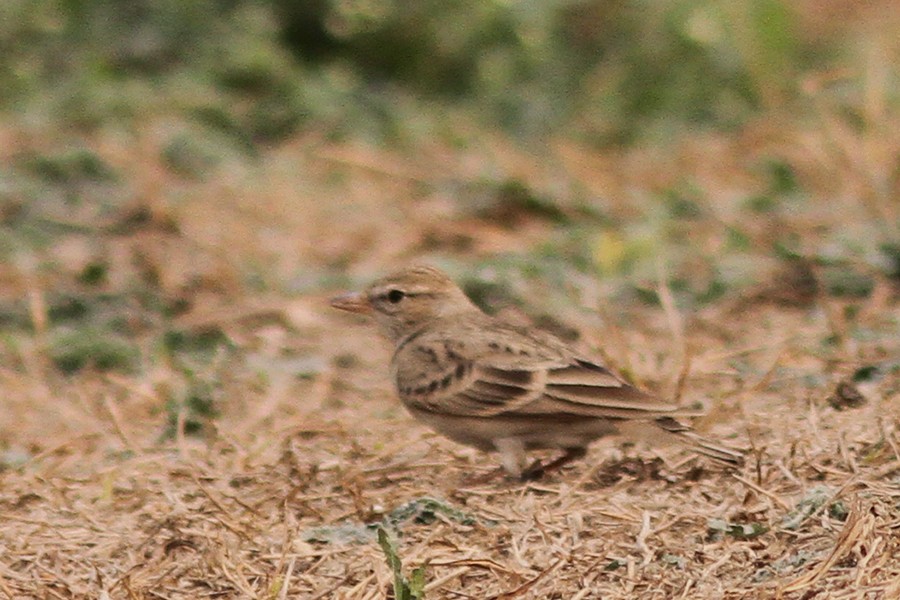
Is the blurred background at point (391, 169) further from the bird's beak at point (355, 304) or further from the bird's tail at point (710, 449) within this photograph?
the bird's tail at point (710, 449)

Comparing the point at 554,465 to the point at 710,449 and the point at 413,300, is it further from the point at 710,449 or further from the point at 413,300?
the point at 413,300

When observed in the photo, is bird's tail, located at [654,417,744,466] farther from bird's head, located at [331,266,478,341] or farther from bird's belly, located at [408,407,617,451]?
bird's head, located at [331,266,478,341]

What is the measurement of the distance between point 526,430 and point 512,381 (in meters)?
0.17

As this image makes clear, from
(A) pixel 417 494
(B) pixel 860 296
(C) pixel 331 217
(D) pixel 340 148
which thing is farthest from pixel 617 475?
(D) pixel 340 148

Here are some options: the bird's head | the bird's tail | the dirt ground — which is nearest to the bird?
the bird's tail

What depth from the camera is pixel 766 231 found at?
833 centimetres

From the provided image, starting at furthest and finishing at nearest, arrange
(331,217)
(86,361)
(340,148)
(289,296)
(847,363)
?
(340,148), (331,217), (289,296), (86,361), (847,363)

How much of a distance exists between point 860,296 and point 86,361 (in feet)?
11.7

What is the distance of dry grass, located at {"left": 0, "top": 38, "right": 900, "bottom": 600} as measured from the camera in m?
4.32

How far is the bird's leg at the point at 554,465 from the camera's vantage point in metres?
5.29

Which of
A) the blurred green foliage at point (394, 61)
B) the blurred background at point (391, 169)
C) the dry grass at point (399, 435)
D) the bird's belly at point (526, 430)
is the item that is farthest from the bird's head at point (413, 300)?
the blurred green foliage at point (394, 61)

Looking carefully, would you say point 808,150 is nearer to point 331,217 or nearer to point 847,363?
point 331,217

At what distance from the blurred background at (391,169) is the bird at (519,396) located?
1.02m

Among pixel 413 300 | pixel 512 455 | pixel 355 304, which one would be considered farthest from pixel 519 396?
pixel 355 304
